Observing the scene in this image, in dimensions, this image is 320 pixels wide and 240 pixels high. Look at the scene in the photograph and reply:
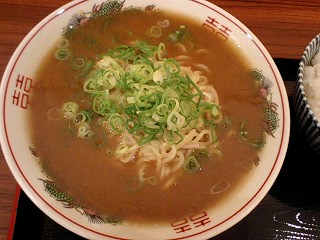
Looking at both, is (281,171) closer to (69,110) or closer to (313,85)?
(313,85)

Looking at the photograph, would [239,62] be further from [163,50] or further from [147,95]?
[147,95]

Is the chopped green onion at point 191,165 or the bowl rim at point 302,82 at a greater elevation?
the bowl rim at point 302,82

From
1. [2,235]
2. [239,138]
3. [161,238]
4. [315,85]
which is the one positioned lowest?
[2,235]

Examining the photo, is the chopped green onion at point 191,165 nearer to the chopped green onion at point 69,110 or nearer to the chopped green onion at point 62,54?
the chopped green onion at point 69,110

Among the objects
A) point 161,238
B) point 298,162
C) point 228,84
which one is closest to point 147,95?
point 228,84

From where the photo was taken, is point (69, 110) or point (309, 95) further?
point (309, 95)

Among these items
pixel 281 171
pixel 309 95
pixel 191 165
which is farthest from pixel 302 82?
pixel 191 165

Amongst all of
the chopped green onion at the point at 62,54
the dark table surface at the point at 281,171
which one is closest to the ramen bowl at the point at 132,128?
the chopped green onion at the point at 62,54
